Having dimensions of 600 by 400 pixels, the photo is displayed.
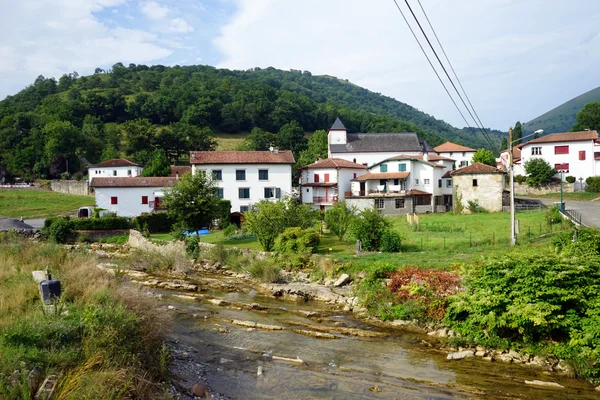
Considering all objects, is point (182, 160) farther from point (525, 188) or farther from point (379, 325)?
point (379, 325)

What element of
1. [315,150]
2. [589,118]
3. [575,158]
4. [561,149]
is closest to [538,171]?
[561,149]

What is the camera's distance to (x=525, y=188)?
55.7 meters

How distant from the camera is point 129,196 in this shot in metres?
46.3

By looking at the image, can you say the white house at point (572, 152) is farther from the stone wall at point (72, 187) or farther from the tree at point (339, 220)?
the stone wall at point (72, 187)

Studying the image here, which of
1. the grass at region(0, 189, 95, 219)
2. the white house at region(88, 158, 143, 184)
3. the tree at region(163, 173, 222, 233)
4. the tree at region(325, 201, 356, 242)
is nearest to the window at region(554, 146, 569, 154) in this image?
the tree at region(325, 201, 356, 242)

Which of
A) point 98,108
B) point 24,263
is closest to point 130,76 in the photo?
point 98,108

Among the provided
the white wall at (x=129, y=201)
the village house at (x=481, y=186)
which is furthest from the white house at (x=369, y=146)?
the white wall at (x=129, y=201)

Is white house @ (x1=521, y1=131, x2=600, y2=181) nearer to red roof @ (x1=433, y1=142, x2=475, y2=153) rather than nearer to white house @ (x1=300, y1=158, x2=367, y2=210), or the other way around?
red roof @ (x1=433, y1=142, x2=475, y2=153)

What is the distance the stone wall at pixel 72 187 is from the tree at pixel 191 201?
121 feet

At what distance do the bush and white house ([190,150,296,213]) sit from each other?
1908 centimetres

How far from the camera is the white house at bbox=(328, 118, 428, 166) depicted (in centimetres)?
6600

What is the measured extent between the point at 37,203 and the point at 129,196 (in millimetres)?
18913

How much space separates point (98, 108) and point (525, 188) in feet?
313

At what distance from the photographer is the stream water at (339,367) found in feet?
35.8
